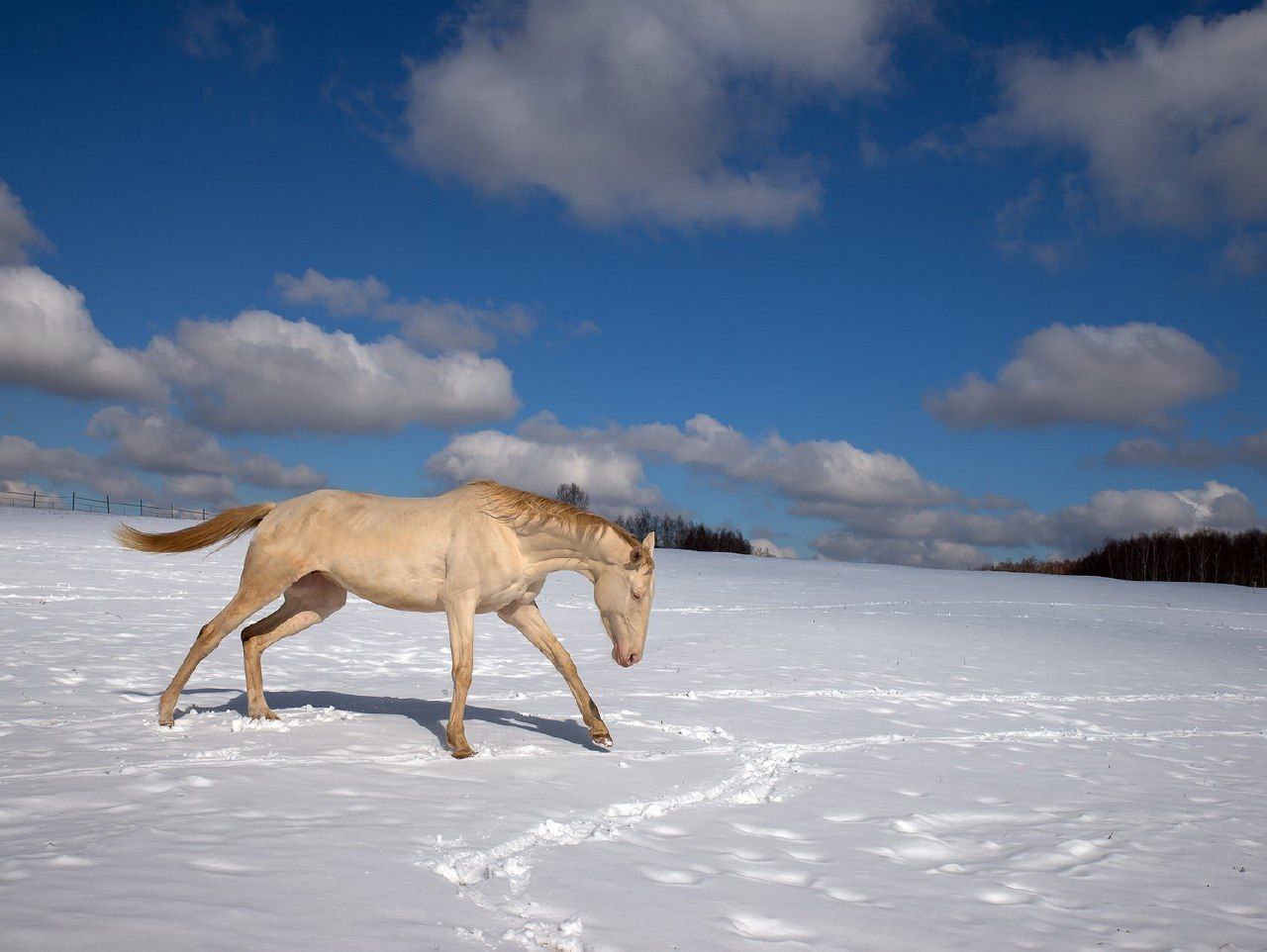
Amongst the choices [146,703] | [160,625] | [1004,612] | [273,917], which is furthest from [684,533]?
[273,917]

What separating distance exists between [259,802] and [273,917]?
61.7 inches

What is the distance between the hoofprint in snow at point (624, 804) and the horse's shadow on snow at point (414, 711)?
0.06 metres

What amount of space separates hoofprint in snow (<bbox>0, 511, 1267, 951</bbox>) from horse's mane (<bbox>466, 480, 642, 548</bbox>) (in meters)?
1.56

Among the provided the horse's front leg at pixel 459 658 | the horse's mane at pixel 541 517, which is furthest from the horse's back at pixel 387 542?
the horse's front leg at pixel 459 658

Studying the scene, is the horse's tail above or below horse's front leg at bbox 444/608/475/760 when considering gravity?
above

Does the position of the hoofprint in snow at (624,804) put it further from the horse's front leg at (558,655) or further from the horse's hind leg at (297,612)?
the horse's hind leg at (297,612)

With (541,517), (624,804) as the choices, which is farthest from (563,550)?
(624,804)

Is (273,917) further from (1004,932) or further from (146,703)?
(146,703)

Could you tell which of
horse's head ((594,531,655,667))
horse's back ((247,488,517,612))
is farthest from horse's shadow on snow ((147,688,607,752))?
horse's back ((247,488,517,612))

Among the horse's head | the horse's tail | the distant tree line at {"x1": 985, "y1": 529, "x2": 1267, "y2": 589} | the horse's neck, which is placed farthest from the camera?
the distant tree line at {"x1": 985, "y1": 529, "x2": 1267, "y2": 589}

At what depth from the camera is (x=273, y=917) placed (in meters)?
3.08

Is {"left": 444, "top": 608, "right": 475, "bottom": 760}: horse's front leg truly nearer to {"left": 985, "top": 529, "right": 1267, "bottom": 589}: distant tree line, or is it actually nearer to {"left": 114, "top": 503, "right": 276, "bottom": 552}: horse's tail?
{"left": 114, "top": 503, "right": 276, "bottom": 552}: horse's tail

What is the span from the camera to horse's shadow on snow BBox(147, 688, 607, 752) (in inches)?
272

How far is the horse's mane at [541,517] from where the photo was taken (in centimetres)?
→ 630
